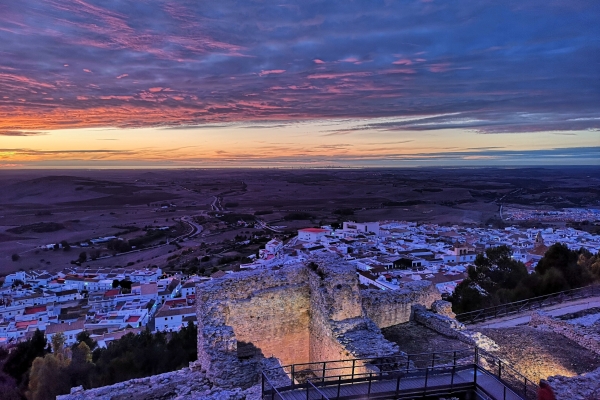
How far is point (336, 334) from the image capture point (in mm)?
9086

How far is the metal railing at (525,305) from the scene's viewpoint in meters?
15.4

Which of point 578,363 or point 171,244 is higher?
point 578,363

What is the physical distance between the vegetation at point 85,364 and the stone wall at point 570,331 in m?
11.6

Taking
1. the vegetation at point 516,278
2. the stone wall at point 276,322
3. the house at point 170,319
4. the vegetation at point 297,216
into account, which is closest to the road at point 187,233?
the vegetation at point 297,216

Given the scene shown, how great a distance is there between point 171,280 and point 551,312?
30.5 metres

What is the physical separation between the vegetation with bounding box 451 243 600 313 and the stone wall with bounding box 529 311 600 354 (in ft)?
14.2

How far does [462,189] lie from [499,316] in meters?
108

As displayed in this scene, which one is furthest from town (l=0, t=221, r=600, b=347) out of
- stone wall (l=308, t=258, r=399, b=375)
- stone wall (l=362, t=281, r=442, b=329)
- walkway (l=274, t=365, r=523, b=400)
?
walkway (l=274, t=365, r=523, b=400)

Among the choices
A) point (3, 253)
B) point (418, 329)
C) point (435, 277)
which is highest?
point (418, 329)

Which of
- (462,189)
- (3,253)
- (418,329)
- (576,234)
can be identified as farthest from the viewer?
(462,189)

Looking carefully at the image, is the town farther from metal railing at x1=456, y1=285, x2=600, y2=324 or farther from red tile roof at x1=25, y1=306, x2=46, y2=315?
metal railing at x1=456, y1=285, x2=600, y2=324

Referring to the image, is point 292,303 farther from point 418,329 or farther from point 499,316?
point 499,316

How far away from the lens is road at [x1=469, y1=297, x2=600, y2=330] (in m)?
14.5

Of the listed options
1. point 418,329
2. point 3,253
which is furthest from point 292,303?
point 3,253
